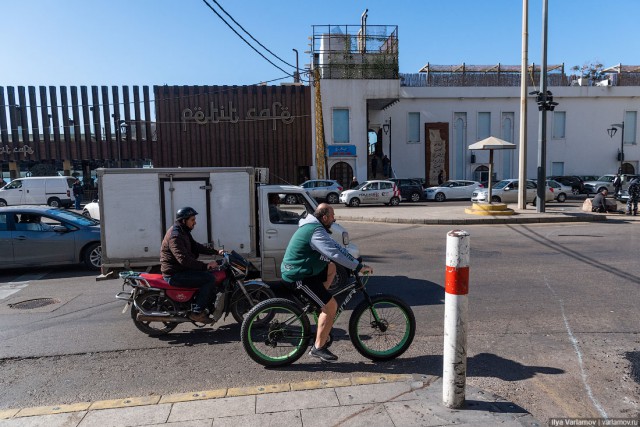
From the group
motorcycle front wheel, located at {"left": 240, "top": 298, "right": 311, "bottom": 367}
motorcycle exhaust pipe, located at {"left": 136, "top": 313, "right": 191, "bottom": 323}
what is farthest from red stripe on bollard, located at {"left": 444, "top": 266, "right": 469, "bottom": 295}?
motorcycle exhaust pipe, located at {"left": 136, "top": 313, "right": 191, "bottom": 323}

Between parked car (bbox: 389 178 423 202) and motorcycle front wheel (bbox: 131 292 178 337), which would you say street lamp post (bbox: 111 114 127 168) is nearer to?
parked car (bbox: 389 178 423 202)

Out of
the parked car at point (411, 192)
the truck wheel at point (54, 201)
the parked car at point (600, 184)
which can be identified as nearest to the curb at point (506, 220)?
the parked car at point (411, 192)

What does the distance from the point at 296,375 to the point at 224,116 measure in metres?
31.4

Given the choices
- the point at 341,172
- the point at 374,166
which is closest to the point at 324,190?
the point at 341,172

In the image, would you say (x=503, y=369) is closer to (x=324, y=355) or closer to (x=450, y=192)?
(x=324, y=355)

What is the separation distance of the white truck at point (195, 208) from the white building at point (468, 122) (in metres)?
27.0

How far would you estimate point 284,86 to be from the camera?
34031 millimetres

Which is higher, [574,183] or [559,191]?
[574,183]

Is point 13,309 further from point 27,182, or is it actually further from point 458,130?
point 458,130

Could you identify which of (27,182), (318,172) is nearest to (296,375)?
(27,182)

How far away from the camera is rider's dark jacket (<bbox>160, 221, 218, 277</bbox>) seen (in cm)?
493

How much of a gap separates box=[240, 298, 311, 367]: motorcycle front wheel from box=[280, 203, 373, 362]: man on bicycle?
18cm

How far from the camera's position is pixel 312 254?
4312mm

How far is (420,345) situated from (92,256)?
7.31 m
